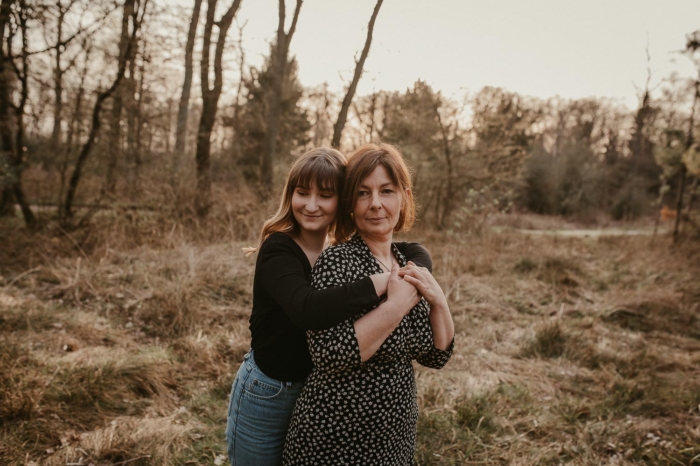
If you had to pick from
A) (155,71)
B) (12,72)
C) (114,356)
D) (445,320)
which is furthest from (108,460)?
(155,71)

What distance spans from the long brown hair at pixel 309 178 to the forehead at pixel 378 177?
0.40ft

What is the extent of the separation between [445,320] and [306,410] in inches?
23.9

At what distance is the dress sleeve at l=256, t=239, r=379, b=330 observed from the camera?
1.42 metres

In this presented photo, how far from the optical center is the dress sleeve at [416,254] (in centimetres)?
188

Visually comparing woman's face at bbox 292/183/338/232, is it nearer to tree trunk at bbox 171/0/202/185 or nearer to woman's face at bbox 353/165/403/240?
woman's face at bbox 353/165/403/240

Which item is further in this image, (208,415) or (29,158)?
(29,158)

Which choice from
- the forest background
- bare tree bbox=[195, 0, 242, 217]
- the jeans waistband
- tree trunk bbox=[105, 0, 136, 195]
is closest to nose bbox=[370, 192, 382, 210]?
the jeans waistband

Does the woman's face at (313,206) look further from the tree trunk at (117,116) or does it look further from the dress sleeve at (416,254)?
the tree trunk at (117,116)

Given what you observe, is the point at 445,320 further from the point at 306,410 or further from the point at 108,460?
the point at 108,460

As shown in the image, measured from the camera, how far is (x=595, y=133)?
115 ft

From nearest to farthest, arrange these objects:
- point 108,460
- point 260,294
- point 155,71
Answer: point 260,294
point 108,460
point 155,71

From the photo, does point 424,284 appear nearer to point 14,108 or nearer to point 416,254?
point 416,254

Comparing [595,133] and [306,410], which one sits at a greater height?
[595,133]

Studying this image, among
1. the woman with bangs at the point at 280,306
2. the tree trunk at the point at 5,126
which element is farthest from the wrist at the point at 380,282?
the tree trunk at the point at 5,126
